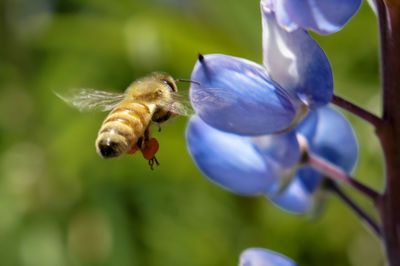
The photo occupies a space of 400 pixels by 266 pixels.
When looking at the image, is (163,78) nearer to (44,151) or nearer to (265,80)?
(265,80)

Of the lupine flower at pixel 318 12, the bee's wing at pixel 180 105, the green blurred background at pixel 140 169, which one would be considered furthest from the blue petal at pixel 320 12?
the green blurred background at pixel 140 169

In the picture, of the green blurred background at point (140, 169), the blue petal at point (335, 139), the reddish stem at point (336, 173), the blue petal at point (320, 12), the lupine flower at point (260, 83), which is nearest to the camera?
the blue petal at point (320, 12)

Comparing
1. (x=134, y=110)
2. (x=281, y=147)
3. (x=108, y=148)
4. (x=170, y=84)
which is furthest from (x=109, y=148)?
(x=281, y=147)

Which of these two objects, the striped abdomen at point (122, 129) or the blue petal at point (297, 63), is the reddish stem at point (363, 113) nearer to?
the blue petal at point (297, 63)

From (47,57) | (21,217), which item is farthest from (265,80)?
(47,57)

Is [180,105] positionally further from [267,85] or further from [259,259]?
[259,259]

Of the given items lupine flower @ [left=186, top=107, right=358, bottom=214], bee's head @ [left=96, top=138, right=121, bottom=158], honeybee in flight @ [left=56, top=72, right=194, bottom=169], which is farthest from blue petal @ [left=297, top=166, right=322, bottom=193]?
bee's head @ [left=96, top=138, right=121, bottom=158]
